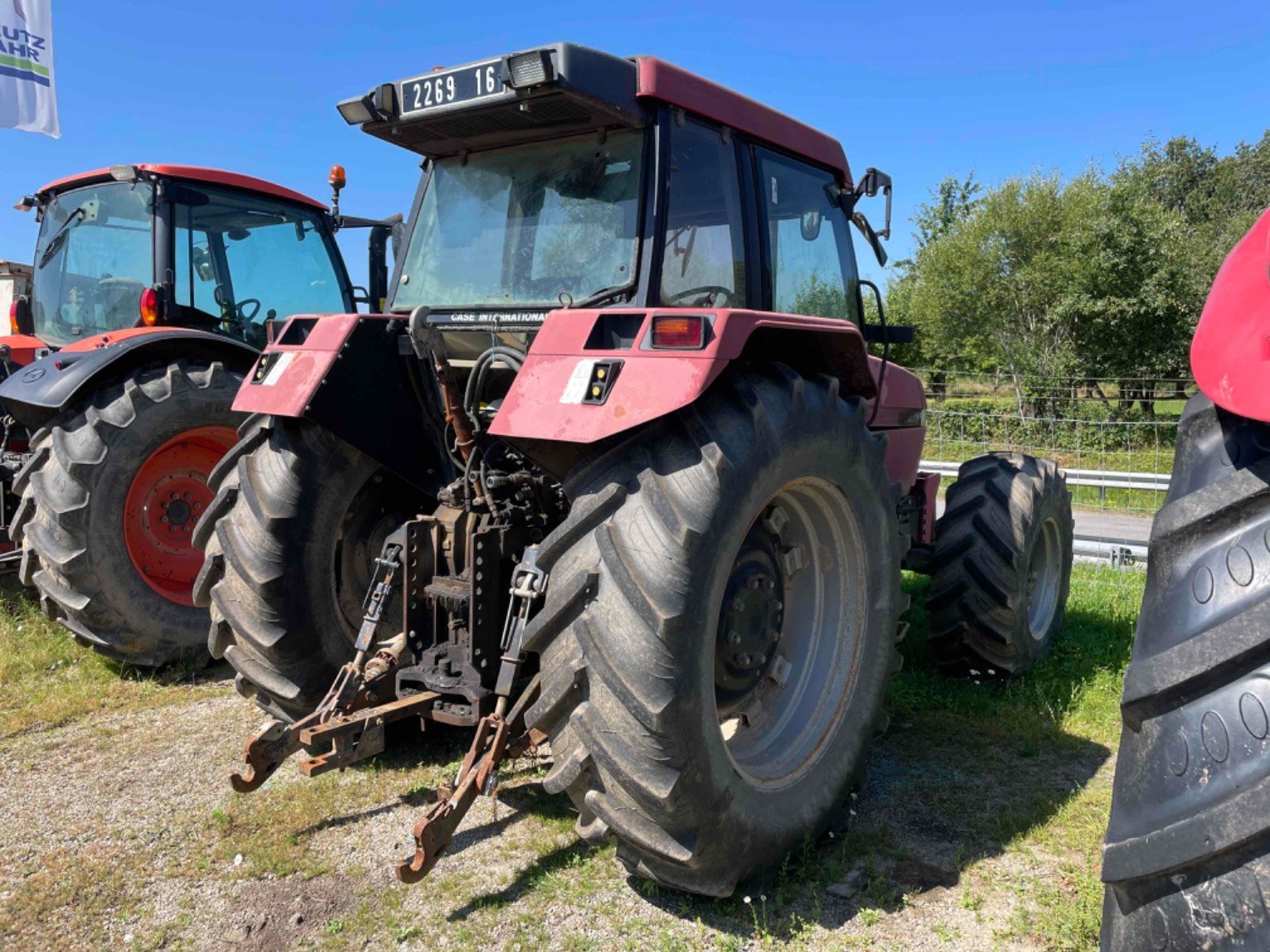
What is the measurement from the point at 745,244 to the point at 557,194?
733 mm

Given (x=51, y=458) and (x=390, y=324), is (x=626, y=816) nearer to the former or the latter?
(x=390, y=324)

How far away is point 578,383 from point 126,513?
3563 mm

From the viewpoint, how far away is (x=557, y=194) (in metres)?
3.45

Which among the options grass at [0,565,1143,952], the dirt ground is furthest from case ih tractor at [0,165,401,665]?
the dirt ground

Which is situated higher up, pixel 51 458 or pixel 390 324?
pixel 390 324

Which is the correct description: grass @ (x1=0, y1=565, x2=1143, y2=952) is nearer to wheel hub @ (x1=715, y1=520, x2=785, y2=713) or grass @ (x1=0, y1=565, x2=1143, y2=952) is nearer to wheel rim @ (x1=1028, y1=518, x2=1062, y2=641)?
wheel hub @ (x1=715, y1=520, x2=785, y2=713)

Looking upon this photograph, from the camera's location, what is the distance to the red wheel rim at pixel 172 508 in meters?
5.13

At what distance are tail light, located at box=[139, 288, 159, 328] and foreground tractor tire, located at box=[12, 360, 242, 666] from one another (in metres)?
0.46

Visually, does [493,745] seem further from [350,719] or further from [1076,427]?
[1076,427]

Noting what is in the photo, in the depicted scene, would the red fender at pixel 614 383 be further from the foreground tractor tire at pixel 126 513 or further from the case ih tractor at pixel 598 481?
the foreground tractor tire at pixel 126 513

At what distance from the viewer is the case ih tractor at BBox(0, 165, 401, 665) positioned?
16.0 feet

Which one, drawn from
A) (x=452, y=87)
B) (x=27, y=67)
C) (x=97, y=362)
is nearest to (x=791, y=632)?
(x=452, y=87)

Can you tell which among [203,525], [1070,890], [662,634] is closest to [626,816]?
[662,634]

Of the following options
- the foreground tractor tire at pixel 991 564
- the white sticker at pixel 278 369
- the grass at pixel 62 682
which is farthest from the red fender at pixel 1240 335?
the grass at pixel 62 682
